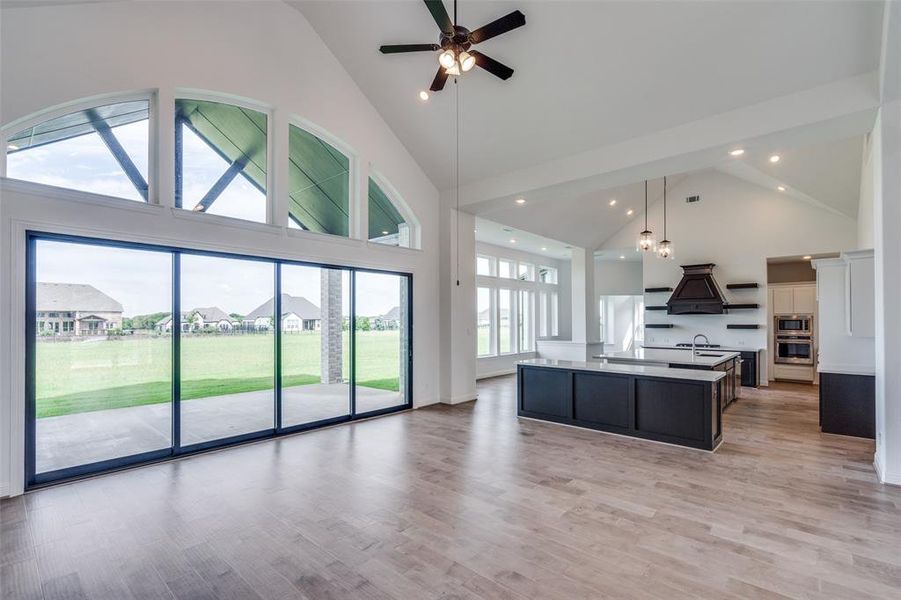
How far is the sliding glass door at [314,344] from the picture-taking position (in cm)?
563

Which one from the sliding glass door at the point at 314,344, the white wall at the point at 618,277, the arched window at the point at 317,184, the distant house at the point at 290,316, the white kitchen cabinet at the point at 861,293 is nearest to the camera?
the white kitchen cabinet at the point at 861,293

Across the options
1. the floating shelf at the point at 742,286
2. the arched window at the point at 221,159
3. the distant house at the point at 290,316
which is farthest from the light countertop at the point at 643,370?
the floating shelf at the point at 742,286

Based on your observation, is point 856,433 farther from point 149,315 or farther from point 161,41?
point 161,41

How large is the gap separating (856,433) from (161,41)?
9.07 metres

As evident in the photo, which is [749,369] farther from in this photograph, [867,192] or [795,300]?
[867,192]

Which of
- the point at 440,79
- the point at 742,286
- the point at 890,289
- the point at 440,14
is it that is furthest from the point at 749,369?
the point at 440,14

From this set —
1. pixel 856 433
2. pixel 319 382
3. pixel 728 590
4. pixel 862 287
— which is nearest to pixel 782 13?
pixel 862 287

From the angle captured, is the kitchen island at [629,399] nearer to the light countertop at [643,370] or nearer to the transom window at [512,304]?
the light countertop at [643,370]

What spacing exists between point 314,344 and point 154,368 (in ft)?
6.19

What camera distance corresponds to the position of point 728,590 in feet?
7.78

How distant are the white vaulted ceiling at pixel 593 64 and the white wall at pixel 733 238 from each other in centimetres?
569

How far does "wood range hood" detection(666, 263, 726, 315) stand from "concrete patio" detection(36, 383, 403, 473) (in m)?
7.39

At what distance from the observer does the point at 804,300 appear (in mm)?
9250

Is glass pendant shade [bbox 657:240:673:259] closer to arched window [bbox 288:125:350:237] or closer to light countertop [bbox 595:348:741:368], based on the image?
light countertop [bbox 595:348:741:368]
